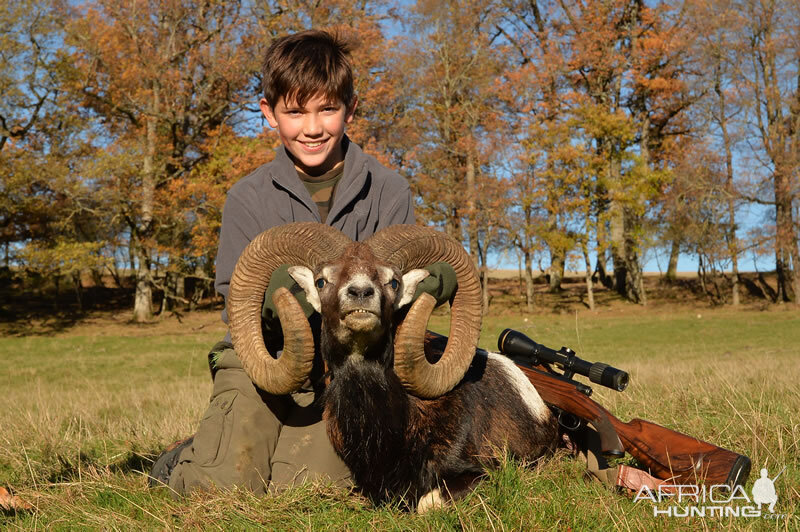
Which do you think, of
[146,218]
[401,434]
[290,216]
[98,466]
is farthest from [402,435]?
[146,218]

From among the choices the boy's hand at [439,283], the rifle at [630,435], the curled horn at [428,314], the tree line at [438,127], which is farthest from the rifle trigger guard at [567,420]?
the tree line at [438,127]

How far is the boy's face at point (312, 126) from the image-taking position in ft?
18.0

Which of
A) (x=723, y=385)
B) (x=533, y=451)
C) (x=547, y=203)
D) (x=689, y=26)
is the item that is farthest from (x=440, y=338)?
(x=689, y=26)

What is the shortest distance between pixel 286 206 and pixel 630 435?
339 cm

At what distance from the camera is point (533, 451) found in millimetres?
5234

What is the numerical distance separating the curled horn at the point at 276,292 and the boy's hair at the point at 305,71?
4.54ft

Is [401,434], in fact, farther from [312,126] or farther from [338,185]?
[312,126]

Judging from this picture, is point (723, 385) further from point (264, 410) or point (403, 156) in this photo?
point (403, 156)

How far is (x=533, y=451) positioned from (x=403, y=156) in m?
36.2

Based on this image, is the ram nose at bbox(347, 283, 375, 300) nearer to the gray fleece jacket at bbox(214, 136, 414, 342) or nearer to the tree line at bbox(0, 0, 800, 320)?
the gray fleece jacket at bbox(214, 136, 414, 342)

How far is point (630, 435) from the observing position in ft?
15.8

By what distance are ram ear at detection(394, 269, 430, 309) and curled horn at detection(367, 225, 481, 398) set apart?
0.08 metres

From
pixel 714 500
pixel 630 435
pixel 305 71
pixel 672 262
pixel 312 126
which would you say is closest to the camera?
pixel 714 500

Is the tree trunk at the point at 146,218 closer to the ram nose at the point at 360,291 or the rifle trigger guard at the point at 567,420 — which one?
the rifle trigger guard at the point at 567,420
